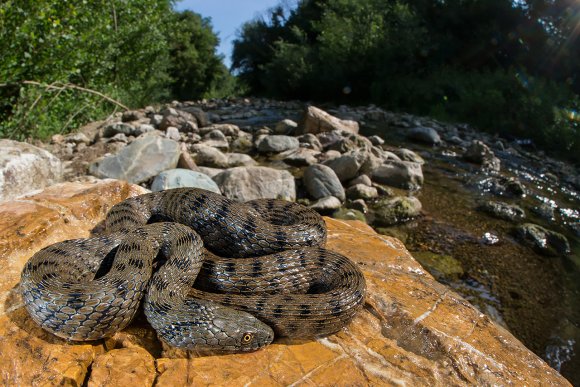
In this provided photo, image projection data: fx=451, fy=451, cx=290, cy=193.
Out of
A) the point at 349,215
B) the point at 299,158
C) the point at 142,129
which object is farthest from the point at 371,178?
the point at 142,129

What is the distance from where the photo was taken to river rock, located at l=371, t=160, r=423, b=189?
488 inches

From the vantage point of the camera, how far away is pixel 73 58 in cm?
1468

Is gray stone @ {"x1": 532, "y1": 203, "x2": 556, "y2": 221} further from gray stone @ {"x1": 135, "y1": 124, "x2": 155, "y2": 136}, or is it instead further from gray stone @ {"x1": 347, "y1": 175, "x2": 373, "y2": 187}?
gray stone @ {"x1": 135, "y1": 124, "x2": 155, "y2": 136}

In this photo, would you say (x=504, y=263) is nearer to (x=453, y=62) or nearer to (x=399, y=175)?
(x=399, y=175)

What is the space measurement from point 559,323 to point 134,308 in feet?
22.1

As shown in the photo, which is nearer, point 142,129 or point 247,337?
point 247,337

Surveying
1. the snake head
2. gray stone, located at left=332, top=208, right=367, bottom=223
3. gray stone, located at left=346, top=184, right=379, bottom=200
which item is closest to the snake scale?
the snake head

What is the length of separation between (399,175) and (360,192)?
190 centimetres

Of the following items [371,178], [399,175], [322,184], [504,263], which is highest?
[399,175]

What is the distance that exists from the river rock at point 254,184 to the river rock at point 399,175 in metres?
3.20

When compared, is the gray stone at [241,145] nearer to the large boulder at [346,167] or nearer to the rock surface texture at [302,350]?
the large boulder at [346,167]

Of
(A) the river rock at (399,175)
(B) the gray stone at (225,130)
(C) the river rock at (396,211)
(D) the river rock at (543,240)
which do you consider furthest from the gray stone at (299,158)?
(D) the river rock at (543,240)

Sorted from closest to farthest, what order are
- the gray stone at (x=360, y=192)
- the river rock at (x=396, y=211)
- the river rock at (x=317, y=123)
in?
the river rock at (x=396, y=211) < the gray stone at (x=360, y=192) < the river rock at (x=317, y=123)

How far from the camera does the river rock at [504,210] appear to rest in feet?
36.1
